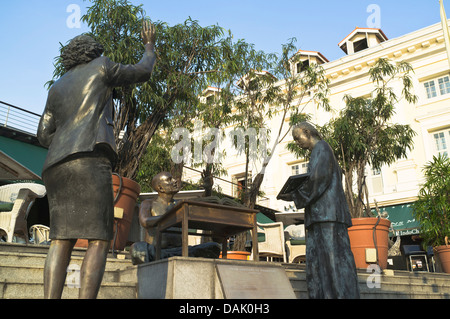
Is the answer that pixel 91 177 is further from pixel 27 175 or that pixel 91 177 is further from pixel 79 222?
pixel 27 175

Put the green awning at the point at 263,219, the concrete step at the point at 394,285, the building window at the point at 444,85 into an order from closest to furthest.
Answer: the concrete step at the point at 394,285, the green awning at the point at 263,219, the building window at the point at 444,85

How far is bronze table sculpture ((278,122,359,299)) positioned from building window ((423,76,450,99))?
18395 mm

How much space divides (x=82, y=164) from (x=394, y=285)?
4.57m

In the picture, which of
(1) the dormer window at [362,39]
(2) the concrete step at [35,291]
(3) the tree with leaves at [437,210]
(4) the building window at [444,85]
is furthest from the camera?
(1) the dormer window at [362,39]

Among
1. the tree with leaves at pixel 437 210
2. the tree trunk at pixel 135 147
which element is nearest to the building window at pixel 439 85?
the tree with leaves at pixel 437 210

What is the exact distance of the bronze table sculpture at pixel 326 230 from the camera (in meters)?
3.19

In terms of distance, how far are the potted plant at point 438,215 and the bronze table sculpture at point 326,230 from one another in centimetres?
572

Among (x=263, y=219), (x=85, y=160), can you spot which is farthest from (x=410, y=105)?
(x=85, y=160)

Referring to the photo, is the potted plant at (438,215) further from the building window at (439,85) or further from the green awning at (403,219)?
the building window at (439,85)

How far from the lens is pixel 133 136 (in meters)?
7.85

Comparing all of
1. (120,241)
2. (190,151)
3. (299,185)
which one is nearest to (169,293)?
(299,185)

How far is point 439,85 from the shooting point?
19234mm

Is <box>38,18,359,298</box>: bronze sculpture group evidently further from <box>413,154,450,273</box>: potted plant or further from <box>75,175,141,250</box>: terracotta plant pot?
<box>413,154,450,273</box>: potted plant

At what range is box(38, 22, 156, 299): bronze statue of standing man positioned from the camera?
227 cm
